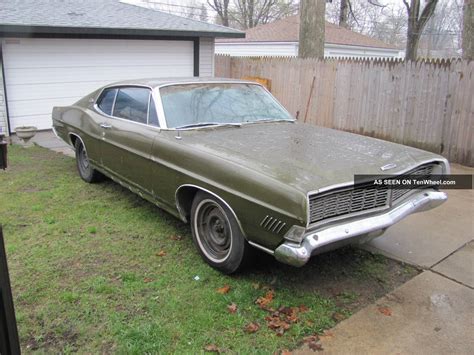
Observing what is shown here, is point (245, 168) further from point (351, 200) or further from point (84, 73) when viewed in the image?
point (84, 73)

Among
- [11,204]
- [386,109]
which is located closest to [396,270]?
[11,204]

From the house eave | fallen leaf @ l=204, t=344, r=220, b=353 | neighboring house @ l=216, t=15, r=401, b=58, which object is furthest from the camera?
neighboring house @ l=216, t=15, r=401, b=58

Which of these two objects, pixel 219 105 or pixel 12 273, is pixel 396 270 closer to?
pixel 219 105

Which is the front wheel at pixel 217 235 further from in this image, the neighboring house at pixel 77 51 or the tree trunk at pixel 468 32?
the tree trunk at pixel 468 32

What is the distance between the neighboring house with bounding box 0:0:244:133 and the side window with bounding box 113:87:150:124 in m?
5.40

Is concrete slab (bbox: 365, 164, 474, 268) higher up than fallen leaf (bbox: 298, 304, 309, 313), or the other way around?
concrete slab (bbox: 365, 164, 474, 268)

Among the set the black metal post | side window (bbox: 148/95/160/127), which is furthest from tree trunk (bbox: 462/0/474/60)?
the black metal post

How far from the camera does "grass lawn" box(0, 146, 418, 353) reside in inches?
119

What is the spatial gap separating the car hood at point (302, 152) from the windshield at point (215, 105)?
0.64 feet

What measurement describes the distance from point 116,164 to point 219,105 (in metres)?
1.41

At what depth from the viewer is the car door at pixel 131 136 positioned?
15.1 ft

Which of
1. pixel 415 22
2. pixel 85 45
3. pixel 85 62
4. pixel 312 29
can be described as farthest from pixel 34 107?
pixel 415 22

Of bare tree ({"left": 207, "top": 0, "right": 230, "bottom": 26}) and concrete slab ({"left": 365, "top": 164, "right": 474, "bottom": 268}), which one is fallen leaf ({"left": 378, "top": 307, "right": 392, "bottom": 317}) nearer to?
concrete slab ({"left": 365, "top": 164, "right": 474, "bottom": 268})

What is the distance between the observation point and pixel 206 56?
13156mm
